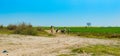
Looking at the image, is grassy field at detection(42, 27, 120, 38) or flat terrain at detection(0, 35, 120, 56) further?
grassy field at detection(42, 27, 120, 38)

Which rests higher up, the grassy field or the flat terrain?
the flat terrain

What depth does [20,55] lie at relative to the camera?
20281mm

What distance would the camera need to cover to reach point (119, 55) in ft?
65.2

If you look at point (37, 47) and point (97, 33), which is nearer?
point (37, 47)

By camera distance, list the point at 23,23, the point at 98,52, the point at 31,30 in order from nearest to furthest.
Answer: the point at 98,52 → the point at 31,30 → the point at 23,23

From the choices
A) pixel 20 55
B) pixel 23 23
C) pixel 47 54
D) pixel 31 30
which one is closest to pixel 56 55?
pixel 47 54

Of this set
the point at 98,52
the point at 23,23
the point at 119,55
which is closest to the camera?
the point at 119,55

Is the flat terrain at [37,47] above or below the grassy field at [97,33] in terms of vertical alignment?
above

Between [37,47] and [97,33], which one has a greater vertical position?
[37,47]

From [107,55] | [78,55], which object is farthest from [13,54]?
[107,55]

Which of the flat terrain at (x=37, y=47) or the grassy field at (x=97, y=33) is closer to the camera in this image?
the flat terrain at (x=37, y=47)

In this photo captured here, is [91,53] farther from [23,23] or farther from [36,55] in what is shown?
[23,23]

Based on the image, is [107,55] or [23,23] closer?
[107,55]

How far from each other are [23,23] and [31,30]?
938 centimetres
